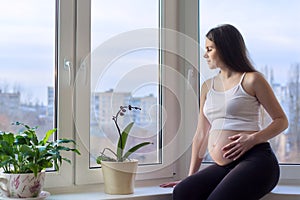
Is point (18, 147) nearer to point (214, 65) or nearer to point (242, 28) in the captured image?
point (214, 65)

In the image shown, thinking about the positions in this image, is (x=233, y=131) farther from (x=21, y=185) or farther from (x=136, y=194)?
(x=21, y=185)

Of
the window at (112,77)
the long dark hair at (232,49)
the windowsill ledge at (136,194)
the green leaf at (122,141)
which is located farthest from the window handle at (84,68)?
the long dark hair at (232,49)

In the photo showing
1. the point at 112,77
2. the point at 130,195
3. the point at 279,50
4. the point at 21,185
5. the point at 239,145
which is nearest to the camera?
the point at 21,185

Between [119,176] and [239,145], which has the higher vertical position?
[239,145]

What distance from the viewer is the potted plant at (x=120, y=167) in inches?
78.0

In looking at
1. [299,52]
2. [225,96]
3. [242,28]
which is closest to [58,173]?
[225,96]

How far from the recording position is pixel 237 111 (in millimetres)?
1990

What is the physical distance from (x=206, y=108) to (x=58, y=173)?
2.42 feet

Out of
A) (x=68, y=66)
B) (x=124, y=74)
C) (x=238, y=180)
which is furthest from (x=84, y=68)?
(x=238, y=180)

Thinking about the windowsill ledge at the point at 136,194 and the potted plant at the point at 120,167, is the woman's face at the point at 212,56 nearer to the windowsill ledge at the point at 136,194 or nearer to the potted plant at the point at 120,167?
the potted plant at the point at 120,167

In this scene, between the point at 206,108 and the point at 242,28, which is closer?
the point at 206,108

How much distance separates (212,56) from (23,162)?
37.5 inches

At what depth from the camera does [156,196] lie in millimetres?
2043

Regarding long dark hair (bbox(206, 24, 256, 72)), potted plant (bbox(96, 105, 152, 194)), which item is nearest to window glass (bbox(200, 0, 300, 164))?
long dark hair (bbox(206, 24, 256, 72))
